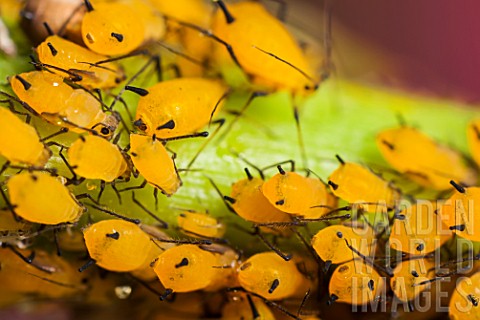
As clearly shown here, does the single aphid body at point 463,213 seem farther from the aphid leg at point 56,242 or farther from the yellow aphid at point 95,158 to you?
the aphid leg at point 56,242

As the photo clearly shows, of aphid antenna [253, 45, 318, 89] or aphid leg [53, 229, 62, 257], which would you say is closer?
aphid leg [53, 229, 62, 257]

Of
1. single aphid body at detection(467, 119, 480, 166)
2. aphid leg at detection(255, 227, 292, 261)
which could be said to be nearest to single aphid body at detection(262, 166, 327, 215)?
aphid leg at detection(255, 227, 292, 261)

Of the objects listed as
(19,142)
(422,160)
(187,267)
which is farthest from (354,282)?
(19,142)

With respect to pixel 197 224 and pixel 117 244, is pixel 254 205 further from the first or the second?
pixel 117 244

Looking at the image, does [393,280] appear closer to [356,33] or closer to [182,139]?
[182,139]

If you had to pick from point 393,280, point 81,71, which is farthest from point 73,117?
point 393,280

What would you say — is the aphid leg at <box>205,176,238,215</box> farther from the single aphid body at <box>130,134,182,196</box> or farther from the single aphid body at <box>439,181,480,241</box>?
the single aphid body at <box>439,181,480,241</box>
